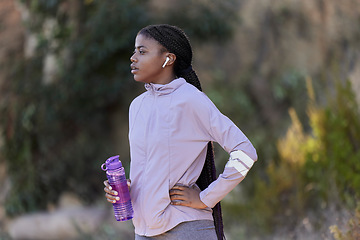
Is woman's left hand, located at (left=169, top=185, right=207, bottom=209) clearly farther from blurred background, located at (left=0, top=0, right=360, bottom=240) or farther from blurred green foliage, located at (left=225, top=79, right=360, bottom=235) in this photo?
blurred background, located at (left=0, top=0, right=360, bottom=240)

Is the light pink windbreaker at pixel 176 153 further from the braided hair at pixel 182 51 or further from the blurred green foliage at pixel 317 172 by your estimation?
the blurred green foliage at pixel 317 172

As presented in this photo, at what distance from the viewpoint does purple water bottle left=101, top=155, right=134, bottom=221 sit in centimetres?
229

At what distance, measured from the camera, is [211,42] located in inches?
381

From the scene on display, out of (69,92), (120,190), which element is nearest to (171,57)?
(120,190)

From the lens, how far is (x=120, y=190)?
7.53 feet

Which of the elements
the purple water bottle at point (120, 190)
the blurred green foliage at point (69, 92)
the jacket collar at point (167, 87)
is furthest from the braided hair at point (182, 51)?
the blurred green foliage at point (69, 92)

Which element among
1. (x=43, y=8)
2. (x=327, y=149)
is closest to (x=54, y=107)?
(x=43, y=8)

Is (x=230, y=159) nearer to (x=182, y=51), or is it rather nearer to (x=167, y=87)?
(x=167, y=87)

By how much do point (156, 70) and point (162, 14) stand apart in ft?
23.3

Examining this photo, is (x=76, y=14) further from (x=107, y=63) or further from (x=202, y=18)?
(x=202, y=18)

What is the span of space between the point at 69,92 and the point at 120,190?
684 cm

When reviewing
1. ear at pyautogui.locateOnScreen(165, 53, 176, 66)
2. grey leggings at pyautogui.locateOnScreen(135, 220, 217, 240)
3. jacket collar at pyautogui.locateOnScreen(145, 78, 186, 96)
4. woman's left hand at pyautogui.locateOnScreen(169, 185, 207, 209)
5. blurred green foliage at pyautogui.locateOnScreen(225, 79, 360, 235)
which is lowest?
blurred green foliage at pyautogui.locateOnScreen(225, 79, 360, 235)

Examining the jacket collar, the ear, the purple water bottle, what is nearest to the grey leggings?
the purple water bottle

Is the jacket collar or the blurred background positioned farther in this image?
the blurred background
